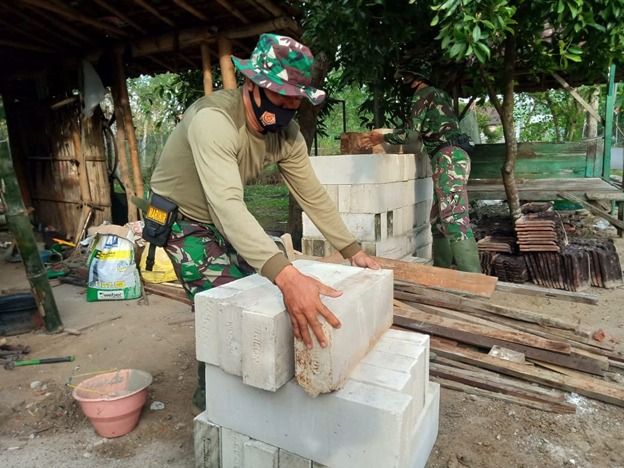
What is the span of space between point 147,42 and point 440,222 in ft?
14.4

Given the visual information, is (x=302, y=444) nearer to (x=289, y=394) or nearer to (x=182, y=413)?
(x=289, y=394)

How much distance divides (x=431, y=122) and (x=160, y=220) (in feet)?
11.2

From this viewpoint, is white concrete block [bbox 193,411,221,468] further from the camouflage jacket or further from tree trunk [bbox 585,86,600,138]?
tree trunk [bbox 585,86,600,138]

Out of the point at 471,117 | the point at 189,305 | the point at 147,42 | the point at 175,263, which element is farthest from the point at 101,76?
the point at 471,117

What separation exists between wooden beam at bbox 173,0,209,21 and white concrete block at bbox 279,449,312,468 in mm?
4532

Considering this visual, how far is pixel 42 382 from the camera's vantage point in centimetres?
329

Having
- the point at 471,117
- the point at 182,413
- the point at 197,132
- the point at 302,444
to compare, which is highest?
the point at 471,117

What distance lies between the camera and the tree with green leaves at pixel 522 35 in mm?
3492

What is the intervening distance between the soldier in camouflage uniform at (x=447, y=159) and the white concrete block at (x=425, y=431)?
267 cm

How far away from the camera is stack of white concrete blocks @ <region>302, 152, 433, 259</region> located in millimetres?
4484

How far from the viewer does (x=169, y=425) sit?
2748mm

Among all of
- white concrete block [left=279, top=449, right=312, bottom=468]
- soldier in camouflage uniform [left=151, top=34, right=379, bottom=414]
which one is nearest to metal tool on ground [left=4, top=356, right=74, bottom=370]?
soldier in camouflage uniform [left=151, top=34, right=379, bottom=414]

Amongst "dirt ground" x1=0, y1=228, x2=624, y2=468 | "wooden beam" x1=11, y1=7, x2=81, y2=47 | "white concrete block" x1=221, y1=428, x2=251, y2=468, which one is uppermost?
"wooden beam" x1=11, y1=7, x2=81, y2=47

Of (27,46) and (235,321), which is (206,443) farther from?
(27,46)
